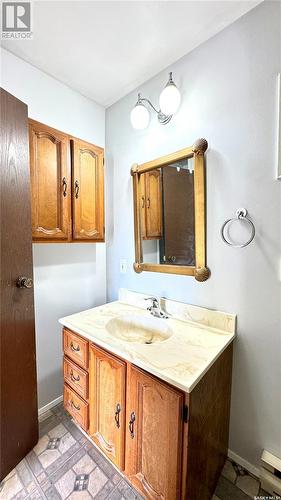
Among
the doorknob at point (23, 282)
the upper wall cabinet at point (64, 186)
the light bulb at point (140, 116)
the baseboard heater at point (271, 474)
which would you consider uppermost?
the light bulb at point (140, 116)

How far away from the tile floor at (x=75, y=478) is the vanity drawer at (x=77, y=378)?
0.38 m

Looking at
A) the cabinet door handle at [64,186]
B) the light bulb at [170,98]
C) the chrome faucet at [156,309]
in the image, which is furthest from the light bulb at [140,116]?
the chrome faucet at [156,309]

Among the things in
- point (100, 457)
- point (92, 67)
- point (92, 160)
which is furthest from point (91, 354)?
point (92, 67)

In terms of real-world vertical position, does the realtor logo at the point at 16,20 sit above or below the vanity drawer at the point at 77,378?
above

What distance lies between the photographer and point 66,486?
3.50 ft

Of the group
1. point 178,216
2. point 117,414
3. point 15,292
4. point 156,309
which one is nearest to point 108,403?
point 117,414

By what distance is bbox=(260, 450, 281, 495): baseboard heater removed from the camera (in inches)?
39.3

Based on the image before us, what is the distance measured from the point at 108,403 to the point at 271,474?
89 centimetres

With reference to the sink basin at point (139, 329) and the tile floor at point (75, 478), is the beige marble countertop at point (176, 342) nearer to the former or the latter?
the sink basin at point (139, 329)

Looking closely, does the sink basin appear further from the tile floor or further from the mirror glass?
the tile floor

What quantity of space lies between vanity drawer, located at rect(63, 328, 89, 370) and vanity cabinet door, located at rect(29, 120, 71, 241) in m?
0.62

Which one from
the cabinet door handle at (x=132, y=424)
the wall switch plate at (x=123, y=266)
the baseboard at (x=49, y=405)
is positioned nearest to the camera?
the cabinet door handle at (x=132, y=424)

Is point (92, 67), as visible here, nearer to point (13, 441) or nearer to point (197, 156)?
point (197, 156)

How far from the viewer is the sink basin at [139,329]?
51.1 inches
